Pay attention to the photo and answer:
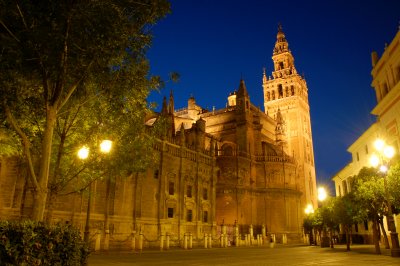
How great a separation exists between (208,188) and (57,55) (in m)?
30.2

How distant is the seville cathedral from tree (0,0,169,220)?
1146cm

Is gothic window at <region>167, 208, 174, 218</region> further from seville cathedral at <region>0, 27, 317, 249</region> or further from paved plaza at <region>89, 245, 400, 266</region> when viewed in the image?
paved plaza at <region>89, 245, 400, 266</region>

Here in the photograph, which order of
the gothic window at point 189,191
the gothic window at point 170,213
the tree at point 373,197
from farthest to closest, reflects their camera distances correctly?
the gothic window at point 189,191 → the gothic window at point 170,213 → the tree at point 373,197

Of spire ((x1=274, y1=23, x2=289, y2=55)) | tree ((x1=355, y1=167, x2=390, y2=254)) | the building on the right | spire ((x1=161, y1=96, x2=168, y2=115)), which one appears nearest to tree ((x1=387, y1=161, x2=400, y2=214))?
tree ((x1=355, y1=167, x2=390, y2=254))

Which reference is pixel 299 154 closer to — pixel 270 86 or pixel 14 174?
pixel 270 86

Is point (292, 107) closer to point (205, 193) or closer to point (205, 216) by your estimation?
point (205, 193)

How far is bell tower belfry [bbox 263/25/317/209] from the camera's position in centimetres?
7031

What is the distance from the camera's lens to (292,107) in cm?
7525

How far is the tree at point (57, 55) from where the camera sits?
9.73m

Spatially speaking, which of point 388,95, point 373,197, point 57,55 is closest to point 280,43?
point 388,95

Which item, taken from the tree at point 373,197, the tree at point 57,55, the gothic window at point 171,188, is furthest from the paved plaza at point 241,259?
the gothic window at point 171,188

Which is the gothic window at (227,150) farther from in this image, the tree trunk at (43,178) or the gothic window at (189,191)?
the tree trunk at (43,178)

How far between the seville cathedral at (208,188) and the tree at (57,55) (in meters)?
11.5

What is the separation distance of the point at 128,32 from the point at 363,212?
55.2 ft
